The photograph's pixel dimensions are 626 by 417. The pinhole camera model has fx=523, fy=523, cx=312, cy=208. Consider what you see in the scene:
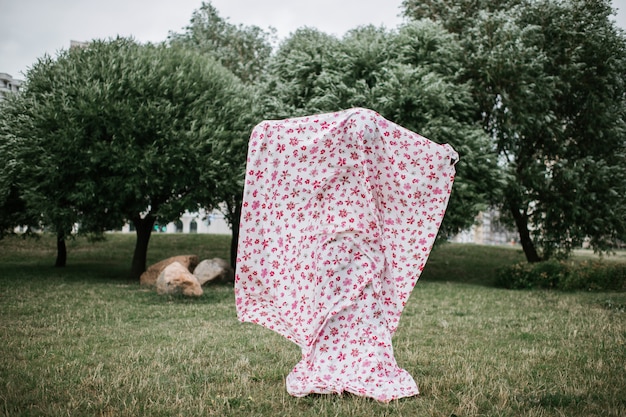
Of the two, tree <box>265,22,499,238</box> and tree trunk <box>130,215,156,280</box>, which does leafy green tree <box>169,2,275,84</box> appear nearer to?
tree <box>265,22,499,238</box>

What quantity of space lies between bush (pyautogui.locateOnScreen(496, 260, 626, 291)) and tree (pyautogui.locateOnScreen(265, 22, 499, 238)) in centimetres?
271

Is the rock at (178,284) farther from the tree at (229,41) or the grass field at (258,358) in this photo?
the tree at (229,41)

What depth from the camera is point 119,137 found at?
1892cm

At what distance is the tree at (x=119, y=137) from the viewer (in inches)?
730

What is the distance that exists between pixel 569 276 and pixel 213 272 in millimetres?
12459

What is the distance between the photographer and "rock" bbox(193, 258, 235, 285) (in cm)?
1884

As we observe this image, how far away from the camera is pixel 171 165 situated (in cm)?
1880

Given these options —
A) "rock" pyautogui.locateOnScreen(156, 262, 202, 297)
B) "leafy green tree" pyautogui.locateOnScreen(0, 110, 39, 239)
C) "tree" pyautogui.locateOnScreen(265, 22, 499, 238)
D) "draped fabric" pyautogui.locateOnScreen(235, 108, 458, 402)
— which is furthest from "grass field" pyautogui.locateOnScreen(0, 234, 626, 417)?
"leafy green tree" pyautogui.locateOnScreen(0, 110, 39, 239)

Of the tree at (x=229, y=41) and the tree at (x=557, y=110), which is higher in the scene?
the tree at (x=229, y=41)

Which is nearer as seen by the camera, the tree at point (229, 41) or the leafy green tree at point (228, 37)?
the tree at point (229, 41)

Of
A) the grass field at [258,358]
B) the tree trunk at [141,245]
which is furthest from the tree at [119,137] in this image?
the grass field at [258,358]

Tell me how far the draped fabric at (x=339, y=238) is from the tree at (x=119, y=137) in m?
13.2

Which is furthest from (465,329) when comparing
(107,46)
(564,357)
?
(107,46)

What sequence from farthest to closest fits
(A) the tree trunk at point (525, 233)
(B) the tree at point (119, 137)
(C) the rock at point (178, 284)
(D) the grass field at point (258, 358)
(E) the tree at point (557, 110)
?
(A) the tree trunk at point (525, 233)
(E) the tree at point (557, 110)
(B) the tree at point (119, 137)
(C) the rock at point (178, 284)
(D) the grass field at point (258, 358)
